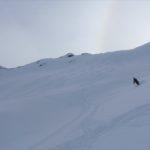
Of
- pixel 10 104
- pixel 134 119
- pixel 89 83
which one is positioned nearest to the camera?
pixel 134 119

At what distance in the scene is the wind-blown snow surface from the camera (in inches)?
794

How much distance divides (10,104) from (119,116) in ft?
45.5

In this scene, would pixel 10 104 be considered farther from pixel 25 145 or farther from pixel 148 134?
pixel 148 134

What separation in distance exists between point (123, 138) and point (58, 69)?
36634mm

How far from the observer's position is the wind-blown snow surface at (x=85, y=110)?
2016 centimetres

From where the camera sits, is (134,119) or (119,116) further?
(119,116)

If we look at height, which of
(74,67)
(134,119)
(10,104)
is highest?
(74,67)

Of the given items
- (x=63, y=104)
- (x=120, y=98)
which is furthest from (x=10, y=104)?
(x=120, y=98)

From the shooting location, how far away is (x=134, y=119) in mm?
21047

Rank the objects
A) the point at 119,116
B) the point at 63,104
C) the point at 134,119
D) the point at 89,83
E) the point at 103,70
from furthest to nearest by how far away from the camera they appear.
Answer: the point at 103,70, the point at 89,83, the point at 63,104, the point at 119,116, the point at 134,119

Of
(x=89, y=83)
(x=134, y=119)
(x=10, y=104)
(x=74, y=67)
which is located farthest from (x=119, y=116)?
(x=74, y=67)

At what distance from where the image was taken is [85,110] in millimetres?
28094

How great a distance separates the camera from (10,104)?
3434cm

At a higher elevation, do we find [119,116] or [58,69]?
Result: [58,69]
